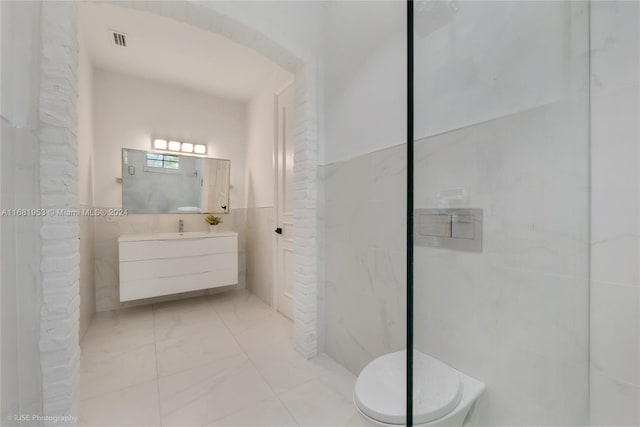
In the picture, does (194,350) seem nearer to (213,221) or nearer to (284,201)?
(284,201)

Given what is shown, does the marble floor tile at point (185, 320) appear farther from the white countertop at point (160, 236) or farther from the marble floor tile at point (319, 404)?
the marble floor tile at point (319, 404)

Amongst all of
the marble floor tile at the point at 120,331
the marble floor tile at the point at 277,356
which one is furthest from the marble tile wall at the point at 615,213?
the marble floor tile at the point at 120,331

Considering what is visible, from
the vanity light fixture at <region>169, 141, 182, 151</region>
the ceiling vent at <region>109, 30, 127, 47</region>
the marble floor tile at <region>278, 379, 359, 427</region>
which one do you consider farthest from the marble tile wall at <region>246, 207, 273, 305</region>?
the ceiling vent at <region>109, 30, 127, 47</region>

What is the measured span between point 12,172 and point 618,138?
6.55ft

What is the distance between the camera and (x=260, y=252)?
128 inches

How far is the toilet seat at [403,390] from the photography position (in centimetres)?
65

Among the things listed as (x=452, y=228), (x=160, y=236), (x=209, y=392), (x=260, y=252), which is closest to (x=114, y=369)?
(x=209, y=392)

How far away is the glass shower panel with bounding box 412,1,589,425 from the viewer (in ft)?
2.64

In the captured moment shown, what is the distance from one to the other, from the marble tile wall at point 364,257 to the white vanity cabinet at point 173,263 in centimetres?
159

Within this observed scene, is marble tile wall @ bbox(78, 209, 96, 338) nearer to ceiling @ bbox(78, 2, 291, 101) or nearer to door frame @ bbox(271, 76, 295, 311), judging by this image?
ceiling @ bbox(78, 2, 291, 101)

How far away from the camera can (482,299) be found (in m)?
1.01

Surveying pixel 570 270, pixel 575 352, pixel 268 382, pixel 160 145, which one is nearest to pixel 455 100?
pixel 570 270

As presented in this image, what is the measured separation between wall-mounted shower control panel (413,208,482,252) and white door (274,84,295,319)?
5.80 ft

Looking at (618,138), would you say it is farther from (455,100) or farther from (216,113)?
(216,113)
